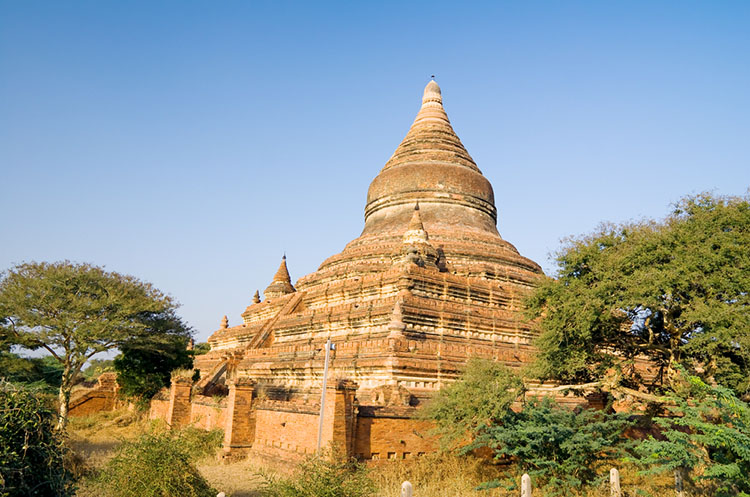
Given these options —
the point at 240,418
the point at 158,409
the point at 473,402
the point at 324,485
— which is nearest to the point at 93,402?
the point at 158,409

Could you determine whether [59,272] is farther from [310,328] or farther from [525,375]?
[525,375]

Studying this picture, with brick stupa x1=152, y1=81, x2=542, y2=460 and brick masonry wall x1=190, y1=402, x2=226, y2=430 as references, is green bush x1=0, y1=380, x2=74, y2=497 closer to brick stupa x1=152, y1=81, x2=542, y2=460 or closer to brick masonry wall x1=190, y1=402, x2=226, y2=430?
brick stupa x1=152, y1=81, x2=542, y2=460

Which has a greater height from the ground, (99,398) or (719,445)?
(99,398)

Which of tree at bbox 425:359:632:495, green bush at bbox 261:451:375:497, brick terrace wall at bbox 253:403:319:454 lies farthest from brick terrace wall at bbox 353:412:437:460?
green bush at bbox 261:451:375:497

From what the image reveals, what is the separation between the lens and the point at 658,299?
1340 cm

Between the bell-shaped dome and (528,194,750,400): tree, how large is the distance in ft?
41.3

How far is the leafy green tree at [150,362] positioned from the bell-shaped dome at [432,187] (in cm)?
1018

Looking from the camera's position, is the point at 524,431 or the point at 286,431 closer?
the point at 524,431

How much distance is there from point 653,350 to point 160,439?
11.6 m

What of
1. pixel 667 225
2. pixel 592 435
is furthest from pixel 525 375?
pixel 667 225

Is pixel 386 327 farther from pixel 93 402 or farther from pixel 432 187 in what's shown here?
pixel 93 402

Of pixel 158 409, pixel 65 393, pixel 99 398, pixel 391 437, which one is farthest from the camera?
pixel 99 398

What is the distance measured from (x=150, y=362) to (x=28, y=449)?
20.1 meters

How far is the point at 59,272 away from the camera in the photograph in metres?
22.8
